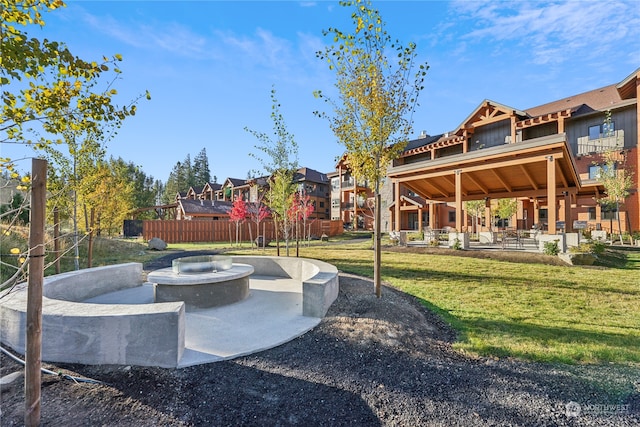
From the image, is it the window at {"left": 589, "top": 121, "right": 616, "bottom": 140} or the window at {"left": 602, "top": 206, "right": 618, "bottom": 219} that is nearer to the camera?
the window at {"left": 589, "top": 121, "right": 616, "bottom": 140}

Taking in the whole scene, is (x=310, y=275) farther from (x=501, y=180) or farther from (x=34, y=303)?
(x=501, y=180)

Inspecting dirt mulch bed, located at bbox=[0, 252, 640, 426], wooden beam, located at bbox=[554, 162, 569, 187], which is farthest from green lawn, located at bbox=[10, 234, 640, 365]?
wooden beam, located at bbox=[554, 162, 569, 187]

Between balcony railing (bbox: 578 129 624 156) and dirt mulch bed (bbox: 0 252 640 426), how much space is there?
25.7m

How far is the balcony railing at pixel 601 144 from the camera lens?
20.5 meters

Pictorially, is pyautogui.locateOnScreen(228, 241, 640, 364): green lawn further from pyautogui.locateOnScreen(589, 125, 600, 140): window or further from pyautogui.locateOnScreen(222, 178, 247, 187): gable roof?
pyautogui.locateOnScreen(222, 178, 247, 187): gable roof

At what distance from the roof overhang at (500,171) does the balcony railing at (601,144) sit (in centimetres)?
868

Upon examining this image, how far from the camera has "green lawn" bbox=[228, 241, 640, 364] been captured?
412cm

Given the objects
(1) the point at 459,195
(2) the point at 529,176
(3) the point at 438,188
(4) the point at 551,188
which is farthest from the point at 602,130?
(1) the point at 459,195

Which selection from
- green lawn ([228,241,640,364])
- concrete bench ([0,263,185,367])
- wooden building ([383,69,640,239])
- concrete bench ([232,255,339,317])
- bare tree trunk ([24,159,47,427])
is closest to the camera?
bare tree trunk ([24,159,47,427])

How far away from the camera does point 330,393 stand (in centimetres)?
293

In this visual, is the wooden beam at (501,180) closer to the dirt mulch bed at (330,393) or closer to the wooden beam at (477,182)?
the wooden beam at (477,182)

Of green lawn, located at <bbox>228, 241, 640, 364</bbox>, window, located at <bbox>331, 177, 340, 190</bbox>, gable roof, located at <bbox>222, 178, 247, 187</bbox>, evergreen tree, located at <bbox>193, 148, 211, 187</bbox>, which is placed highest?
evergreen tree, located at <bbox>193, 148, 211, 187</bbox>

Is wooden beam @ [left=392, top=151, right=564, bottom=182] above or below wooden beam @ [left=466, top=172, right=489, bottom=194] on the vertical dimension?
above

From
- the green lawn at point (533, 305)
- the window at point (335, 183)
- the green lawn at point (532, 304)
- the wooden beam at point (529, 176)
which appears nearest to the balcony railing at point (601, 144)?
the wooden beam at point (529, 176)
